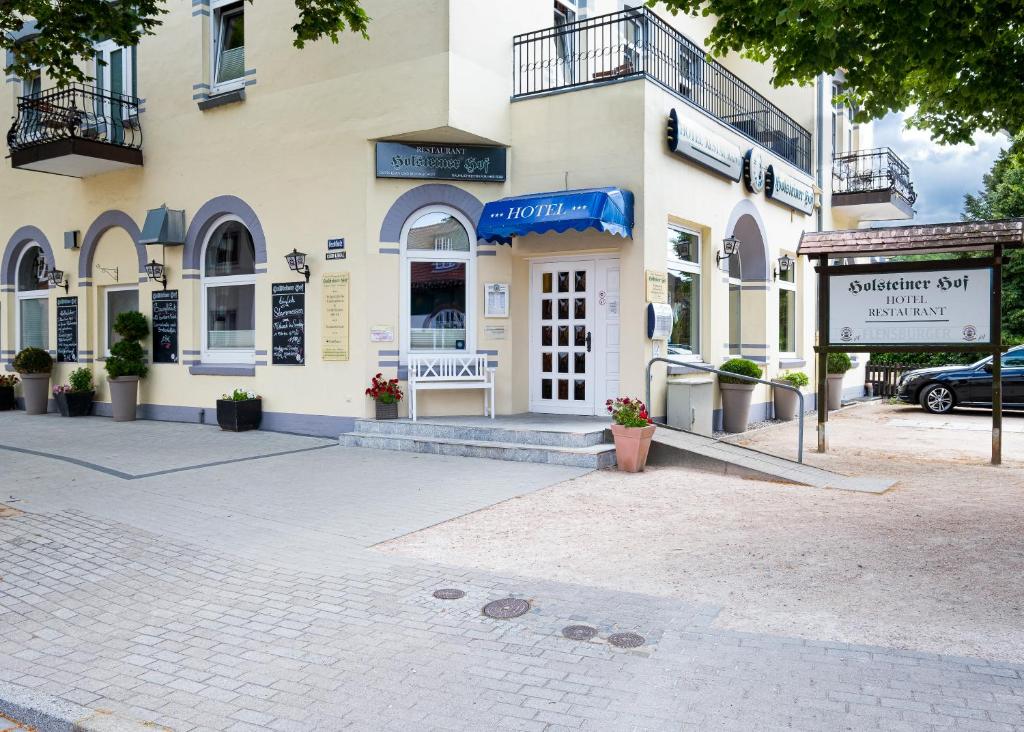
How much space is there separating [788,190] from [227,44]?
1043 centimetres

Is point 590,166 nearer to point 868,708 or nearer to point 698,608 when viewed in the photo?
point 698,608

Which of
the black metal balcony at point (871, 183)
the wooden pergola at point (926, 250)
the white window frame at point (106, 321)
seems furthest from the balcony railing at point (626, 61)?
the white window frame at point (106, 321)

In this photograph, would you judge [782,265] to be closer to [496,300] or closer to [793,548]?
[496,300]

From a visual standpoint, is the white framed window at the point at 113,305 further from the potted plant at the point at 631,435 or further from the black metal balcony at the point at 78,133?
the potted plant at the point at 631,435

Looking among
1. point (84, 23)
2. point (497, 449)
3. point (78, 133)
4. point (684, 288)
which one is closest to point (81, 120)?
point (78, 133)

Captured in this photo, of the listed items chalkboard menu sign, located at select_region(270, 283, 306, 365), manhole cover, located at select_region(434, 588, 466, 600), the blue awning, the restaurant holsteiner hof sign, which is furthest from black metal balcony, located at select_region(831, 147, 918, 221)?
manhole cover, located at select_region(434, 588, 466, 600)

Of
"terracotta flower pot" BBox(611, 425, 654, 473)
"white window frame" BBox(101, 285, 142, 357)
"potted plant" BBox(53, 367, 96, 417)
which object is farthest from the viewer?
"white window frame" BBox(101, 285, 142, 357)

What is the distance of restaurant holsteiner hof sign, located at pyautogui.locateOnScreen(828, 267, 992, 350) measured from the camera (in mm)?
10214

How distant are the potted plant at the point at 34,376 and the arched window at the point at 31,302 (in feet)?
3.28

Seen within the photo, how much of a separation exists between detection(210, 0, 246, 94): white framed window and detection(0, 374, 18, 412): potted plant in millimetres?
7742

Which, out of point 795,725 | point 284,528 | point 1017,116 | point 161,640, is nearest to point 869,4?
point 1017,116

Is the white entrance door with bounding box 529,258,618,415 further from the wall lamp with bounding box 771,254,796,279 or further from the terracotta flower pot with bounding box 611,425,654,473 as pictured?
the wall lamp with bounding box 771,254,796,279

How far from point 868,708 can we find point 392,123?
980 cm

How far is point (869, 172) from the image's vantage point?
19.5 metres
